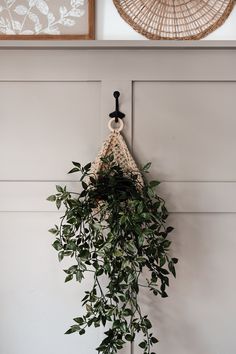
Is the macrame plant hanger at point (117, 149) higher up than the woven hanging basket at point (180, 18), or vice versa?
the woven hanging basket at point (180, 18)

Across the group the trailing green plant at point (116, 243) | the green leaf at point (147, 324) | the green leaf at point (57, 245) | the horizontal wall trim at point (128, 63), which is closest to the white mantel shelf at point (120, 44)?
the horizontal wall trim at point (128, 63)

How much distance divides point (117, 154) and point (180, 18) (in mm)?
474

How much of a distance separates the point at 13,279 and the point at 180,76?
0.79 meters

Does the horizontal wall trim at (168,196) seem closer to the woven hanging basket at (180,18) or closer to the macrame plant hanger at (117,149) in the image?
the macrame plant hanger at (117,149)

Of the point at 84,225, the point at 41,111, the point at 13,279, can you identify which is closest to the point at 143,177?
the point at 84,225

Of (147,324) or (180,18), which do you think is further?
(180,18)

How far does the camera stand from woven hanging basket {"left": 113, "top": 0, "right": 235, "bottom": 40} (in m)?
1.01

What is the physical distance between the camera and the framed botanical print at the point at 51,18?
1002 millimetres

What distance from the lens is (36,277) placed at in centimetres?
100

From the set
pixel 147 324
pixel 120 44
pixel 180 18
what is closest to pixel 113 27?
pixel 120 44

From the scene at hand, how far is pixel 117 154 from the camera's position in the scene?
3.08 feet

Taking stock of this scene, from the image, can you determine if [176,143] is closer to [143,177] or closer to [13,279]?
[143,177]

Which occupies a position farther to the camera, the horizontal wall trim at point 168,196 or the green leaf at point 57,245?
the horizontal wall trim at point 168,196

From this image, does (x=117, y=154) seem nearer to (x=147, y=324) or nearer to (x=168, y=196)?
(x=168, y=196)
